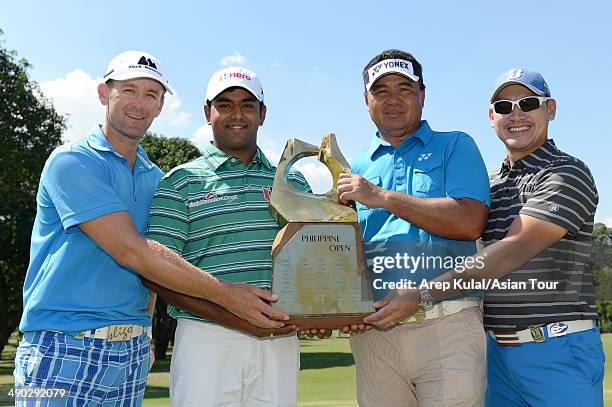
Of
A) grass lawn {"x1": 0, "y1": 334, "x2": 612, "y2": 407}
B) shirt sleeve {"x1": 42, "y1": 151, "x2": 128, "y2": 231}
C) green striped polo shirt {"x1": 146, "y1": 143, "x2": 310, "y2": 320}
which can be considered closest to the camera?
shirt sleeve {"x1": 42, "y1": 151, "x2": 128, "y2": 231}

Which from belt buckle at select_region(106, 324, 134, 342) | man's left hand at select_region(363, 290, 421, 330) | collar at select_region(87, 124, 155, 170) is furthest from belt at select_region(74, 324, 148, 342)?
man's left hand at select_region(363, 290, 421, 330)

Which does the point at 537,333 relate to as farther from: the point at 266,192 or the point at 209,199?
the point at 209,199

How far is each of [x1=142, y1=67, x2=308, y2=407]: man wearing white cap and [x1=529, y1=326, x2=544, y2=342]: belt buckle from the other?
1.42 metres

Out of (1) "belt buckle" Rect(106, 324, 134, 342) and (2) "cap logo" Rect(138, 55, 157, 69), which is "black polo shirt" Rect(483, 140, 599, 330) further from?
(2) "cap logo" Rect(138, 55, 157, 69)

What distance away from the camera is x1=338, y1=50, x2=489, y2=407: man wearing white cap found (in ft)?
12.5

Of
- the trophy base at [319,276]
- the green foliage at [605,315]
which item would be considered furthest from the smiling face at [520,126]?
the green foliage at [605,315]

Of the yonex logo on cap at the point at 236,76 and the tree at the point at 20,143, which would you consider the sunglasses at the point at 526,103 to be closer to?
the yonex logo on cap at the point at 236,76

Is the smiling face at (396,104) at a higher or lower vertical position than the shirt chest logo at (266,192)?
higher

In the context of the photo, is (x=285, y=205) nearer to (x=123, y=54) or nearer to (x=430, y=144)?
(x=430, y=144)

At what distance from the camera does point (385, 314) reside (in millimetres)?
3797

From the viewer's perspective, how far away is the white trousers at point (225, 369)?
153 inches

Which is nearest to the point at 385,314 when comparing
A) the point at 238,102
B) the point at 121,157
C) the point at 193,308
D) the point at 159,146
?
the point at 193,308

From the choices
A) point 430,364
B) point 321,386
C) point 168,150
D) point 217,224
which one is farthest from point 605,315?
point 217,224

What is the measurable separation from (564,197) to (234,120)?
6.67ft
